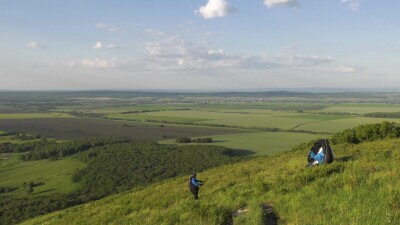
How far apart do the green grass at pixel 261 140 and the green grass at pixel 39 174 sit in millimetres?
42007

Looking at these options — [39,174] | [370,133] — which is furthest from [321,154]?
[39,174]

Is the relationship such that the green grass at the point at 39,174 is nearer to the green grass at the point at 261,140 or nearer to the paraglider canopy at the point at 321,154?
the green grass at the point at 261,140

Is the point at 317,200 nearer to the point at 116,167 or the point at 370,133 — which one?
the point at 370,133

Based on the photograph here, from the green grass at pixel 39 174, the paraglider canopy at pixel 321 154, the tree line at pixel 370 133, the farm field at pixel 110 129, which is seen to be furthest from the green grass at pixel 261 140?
the paraglider canopy at pixel 321 154

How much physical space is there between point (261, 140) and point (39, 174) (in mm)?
77006

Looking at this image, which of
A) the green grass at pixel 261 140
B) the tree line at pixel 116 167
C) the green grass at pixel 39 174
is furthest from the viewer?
the green grass at pixel 261 140

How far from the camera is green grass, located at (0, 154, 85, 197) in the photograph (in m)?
85.6

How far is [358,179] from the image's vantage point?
13.6m

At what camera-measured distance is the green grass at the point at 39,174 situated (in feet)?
281

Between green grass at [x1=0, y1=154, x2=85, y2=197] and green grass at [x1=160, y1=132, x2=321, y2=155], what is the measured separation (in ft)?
138

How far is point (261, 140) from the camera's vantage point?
430 ft

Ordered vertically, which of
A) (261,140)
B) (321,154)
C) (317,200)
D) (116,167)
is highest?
(321,154)

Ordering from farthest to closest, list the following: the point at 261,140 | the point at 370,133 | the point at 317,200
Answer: the point at 261,140
the point at 370,133
the point at 317,200

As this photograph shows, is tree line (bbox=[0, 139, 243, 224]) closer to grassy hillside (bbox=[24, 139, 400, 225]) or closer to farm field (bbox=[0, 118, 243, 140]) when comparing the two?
farm field (bbox=[0, 118, 243, 140])
